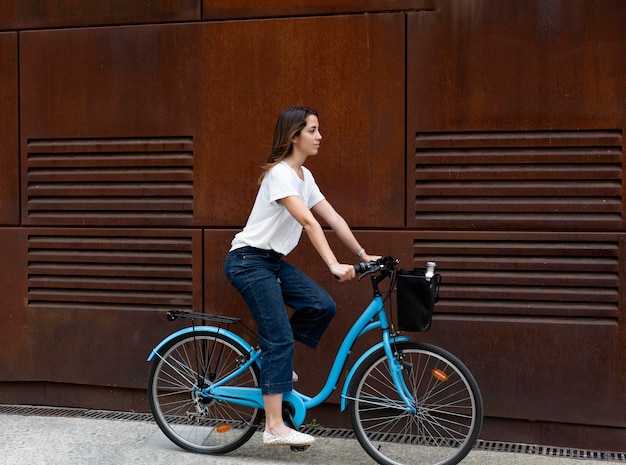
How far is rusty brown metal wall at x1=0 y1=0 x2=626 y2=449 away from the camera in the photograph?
5.18 m

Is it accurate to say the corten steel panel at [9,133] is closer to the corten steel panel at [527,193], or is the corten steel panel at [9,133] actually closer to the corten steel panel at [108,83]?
the corten steel panel at [108,83]

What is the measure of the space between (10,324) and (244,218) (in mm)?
1982

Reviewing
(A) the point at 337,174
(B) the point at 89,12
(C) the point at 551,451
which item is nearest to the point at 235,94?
(A) the point at 337,174

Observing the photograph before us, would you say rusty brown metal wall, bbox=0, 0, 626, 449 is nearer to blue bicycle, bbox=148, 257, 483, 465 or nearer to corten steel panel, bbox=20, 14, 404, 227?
corten steel panel, bbox=20, 14, 404, 227

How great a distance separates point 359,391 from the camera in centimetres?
475

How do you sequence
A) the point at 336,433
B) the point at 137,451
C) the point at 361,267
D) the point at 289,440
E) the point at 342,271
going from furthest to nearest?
the point at 336,433 → the point at 137,451 → the point at 289,440 → the point at 361,267 → the point at 342,271

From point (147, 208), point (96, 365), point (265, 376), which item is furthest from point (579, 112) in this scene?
point (96, 365)

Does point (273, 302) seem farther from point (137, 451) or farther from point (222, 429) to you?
point (137, 451)

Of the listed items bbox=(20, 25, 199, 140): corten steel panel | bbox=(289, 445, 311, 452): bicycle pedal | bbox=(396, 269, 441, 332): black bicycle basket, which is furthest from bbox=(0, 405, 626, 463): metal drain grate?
bbox=(20, 25, 199, 140): corten steel panel

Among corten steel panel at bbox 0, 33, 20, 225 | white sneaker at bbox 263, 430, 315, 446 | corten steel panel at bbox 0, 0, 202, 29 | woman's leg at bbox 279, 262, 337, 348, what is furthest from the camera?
corten steel panel at bbox 0, 33, 20, 225

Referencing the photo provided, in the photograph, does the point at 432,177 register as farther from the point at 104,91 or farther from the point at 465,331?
the point at 104,91

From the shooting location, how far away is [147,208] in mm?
5914

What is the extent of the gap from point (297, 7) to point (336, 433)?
9.34ft

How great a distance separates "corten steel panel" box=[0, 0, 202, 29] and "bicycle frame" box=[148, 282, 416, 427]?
2.24m
